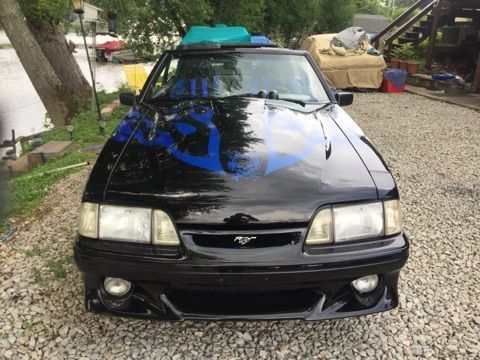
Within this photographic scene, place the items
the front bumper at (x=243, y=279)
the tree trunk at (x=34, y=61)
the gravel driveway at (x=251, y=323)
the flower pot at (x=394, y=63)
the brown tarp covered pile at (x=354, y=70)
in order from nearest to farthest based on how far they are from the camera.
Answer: the front bumper at (x=243, y=279) → the gravel driveway at (x=251, y=323) → the tree trunk at (x=34, y=61) → the brown tarp covered pile at (x=354, y=70) → the flower pot at (x=394, y=63)

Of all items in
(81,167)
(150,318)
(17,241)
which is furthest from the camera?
(81,167)

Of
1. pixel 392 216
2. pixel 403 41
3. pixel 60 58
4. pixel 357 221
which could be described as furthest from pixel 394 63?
pixel 357 221

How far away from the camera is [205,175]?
6.48 ft

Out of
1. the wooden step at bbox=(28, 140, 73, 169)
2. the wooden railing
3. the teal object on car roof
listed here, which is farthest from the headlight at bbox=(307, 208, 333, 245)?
Result: the wooden railing

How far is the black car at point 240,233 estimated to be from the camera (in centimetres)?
181

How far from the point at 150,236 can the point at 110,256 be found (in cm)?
20

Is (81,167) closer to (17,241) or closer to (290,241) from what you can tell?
(17,241)

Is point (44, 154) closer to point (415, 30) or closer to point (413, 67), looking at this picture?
point (413, 67)

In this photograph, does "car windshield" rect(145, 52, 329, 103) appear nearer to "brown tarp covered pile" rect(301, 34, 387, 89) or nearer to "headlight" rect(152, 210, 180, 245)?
"headlight" rect(152, 210, 180, 245)

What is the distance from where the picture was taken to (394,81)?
11180 mm

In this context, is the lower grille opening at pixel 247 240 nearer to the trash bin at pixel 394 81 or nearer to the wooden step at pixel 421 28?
the trash bin at pixel 394 81

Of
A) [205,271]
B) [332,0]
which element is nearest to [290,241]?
[205,271]

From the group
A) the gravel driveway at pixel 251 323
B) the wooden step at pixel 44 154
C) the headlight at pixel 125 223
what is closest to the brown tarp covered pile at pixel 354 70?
the wooden step at pixel 44 154

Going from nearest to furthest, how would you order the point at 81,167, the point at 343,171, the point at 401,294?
1. the point at 343,171
2. the point at 401,294
3. the point at 81,167
